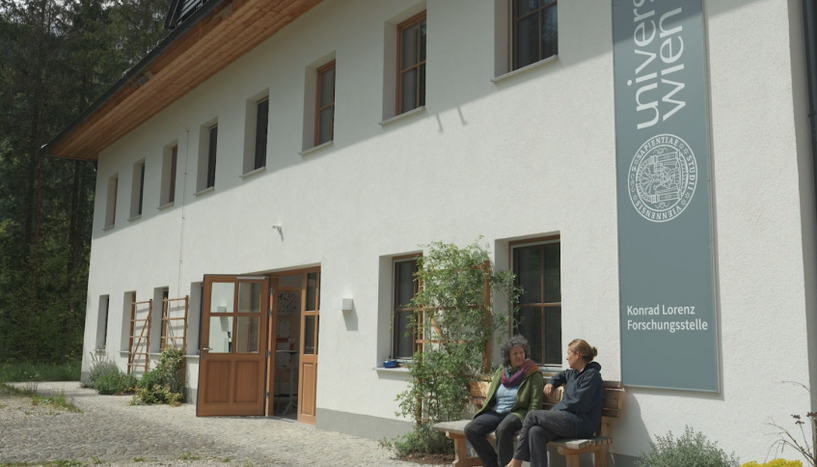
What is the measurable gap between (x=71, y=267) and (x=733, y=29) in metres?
28.1

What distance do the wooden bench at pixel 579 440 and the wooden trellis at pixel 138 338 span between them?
10924mm

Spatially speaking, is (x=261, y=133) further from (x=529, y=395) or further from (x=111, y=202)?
(x=111, y=202)

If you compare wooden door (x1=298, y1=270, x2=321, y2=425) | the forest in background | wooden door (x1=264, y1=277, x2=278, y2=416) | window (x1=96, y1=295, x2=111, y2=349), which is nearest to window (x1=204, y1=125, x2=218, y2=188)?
wooden door (x1=264, y1=277, x2=278, y2=416)

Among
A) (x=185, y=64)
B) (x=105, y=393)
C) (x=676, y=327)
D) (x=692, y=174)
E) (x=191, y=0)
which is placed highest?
(x=191, y=0)

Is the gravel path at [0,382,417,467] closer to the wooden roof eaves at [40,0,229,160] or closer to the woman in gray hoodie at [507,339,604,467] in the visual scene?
the woman in gray hoodie at [507,339,604,467]

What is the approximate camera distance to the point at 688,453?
6086mm

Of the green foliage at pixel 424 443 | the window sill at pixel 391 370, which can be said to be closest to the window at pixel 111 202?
the window sill at pixel 391 370

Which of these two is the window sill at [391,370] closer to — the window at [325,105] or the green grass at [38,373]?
the window at [325,105]

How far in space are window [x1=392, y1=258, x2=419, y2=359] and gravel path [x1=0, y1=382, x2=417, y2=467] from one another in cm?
119

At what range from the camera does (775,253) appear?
5.93 m

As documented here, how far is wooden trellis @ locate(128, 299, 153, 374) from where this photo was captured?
1706 centimetres

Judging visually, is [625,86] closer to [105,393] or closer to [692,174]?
[692,174]

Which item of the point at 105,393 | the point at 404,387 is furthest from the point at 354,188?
the point at 105,393

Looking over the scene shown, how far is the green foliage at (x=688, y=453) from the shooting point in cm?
602
